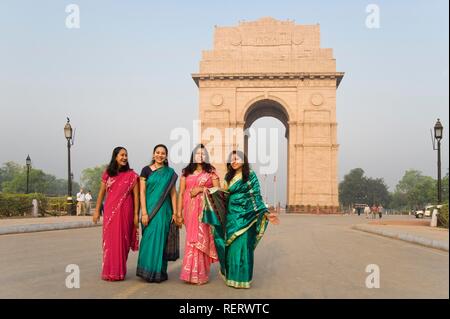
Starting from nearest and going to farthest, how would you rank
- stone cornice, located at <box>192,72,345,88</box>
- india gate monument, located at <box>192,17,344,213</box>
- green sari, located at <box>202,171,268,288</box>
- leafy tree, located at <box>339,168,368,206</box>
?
green sari, located at <box>202,171,268,288</box> < india gate monument, located at <box>192,17,344,213</box> < stone cornice, located at <box>192,72,345,88</box> < leafy tree, located at <box>339,168,368,206</box>

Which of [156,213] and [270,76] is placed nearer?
[156,213]

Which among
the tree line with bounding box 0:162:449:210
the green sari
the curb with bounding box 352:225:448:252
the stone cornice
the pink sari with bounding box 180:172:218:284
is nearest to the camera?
the green sari

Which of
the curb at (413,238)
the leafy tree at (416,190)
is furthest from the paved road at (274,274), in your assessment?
the leafy tree at (416,190)

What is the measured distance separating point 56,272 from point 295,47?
34565mm

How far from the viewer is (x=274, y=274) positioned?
690cm

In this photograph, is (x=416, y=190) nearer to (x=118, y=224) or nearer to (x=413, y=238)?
(x=413, y=238)

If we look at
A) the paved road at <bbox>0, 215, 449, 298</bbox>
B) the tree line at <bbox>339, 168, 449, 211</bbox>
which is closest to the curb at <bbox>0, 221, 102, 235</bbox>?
the paved road at <bbox>0, 215, 449, 298</bbox>

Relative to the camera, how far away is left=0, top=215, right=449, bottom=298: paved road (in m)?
5.36

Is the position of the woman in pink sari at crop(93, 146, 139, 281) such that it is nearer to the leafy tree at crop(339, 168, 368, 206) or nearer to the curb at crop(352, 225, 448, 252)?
the curb at crop(352, 225, 448, 252)

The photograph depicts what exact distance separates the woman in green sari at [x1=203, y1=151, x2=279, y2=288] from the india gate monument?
31.5m

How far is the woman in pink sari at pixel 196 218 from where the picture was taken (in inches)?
236

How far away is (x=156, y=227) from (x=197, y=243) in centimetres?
57

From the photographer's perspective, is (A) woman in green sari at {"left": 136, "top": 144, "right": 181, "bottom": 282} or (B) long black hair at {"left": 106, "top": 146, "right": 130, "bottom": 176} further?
(B) long black hair at {"left": 106, "top": 146, "right": 130, "bottom": 176}

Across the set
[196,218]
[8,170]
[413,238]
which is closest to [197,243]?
[196,218]
